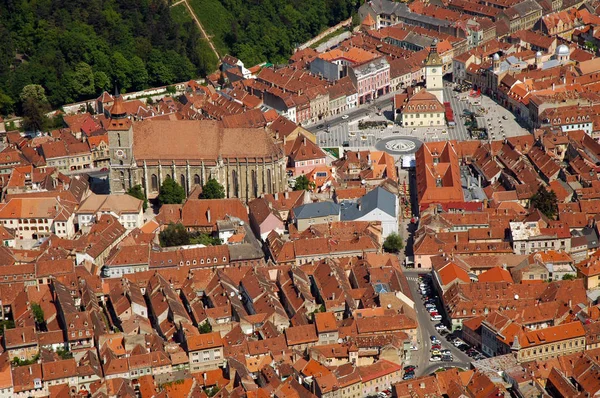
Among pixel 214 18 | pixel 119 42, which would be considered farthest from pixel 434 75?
pixel 119 42

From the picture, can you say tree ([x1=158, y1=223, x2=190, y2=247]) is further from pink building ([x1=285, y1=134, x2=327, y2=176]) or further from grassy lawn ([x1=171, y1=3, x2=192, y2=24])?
grassy lawn ([x1=171, y1=3, x2=192, y2=24])

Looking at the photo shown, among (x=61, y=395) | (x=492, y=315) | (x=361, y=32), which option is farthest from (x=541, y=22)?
(x=61, y=395)

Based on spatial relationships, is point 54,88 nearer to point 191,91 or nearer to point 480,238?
point 191,91

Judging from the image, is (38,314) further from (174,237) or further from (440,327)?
(440,327)

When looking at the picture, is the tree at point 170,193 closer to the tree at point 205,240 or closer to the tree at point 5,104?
the tree at point 205,240

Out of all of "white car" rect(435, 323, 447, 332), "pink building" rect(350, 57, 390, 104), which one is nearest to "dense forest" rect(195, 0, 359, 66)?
"pink building" rect(350, 57, 390, 104)
